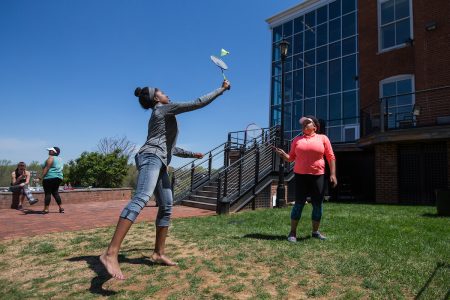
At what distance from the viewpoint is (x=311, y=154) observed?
4.39 m

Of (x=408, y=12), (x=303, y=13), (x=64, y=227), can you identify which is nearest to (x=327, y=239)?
(x=64, y=227)

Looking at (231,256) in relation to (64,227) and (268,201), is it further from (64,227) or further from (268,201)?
(268,201)

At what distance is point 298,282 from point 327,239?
1732 millimetres

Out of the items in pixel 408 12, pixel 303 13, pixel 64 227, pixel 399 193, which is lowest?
pixel 64 227

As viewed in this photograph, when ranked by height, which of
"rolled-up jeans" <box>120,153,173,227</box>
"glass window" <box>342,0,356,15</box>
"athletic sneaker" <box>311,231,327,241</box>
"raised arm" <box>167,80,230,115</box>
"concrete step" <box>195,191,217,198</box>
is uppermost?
"glass window" <box>342,0,356,15</box>

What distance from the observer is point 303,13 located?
23938 millimetres

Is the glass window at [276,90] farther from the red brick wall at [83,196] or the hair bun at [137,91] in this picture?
the hair bun at [137,91]

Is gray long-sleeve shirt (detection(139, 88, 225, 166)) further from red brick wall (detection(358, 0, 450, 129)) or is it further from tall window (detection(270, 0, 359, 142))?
tall window (detection(270, 0, 359, 142))

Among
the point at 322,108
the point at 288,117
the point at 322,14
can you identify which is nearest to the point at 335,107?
the point at 322,108

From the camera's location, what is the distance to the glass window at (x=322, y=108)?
21403mm

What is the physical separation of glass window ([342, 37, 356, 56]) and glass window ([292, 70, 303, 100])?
139 inches

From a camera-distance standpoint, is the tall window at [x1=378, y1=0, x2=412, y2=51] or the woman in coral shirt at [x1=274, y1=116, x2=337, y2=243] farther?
the tall window at [x1=378, y1=0, x2=412, y2=51]

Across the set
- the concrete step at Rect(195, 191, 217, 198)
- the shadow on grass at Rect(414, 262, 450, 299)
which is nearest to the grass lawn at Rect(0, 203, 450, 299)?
the shadow on grass at Rect(414, 262, 450, 299)

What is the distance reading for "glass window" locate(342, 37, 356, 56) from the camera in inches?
805
